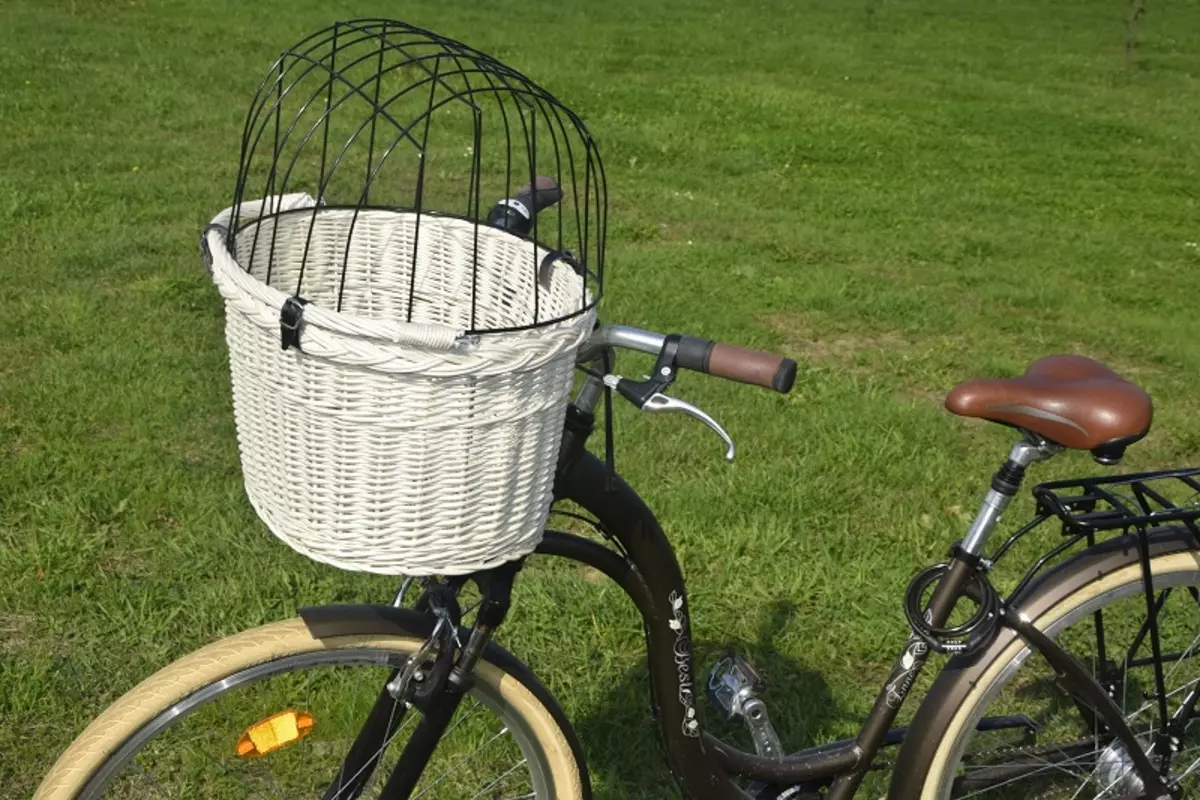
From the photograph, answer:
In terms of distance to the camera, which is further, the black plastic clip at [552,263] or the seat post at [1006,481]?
the seat post at [1006,481]

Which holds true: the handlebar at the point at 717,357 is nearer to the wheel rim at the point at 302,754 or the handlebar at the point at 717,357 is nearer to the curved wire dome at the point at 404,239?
the curved wire dome at the point at 404,239

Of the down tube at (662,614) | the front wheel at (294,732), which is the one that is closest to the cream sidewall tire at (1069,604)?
the down tube at (662,614)

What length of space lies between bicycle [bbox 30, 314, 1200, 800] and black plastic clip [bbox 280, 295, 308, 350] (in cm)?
47

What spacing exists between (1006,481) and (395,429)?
46.0 inches

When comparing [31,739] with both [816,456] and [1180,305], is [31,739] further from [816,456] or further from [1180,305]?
[1180,305]

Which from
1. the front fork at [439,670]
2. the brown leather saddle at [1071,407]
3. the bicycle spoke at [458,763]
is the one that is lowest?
the bicycle spoke at [458,763]

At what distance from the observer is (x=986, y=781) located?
8.28 ft

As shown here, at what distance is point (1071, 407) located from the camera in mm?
2020

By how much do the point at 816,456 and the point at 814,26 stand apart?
46.9ft

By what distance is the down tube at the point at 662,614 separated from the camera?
195 cm

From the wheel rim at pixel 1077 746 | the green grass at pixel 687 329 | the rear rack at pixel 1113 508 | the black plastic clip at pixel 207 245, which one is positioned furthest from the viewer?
the green grass at pixel 687 329

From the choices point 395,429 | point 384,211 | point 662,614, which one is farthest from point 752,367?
point 384,211

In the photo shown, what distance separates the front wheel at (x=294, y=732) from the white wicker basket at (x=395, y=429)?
0.29 metres

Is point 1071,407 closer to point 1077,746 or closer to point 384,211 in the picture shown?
point 1077,746
